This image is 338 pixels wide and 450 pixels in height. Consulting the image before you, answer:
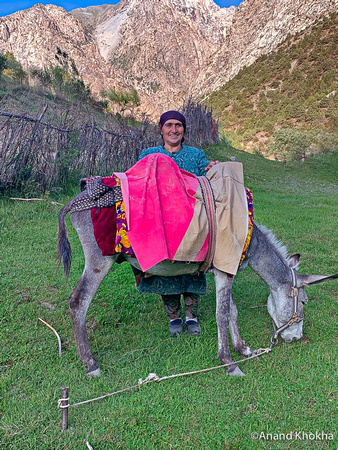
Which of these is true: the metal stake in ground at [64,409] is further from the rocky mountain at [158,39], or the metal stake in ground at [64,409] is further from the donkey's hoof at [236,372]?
the rocky mountain at [158,39]

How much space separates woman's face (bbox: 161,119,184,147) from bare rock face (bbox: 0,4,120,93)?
2478 inches

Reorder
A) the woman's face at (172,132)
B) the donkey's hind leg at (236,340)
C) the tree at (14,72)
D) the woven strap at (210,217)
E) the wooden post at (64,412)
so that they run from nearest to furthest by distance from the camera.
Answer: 1. the wooden post at (64,412)
2. the woven strap at (210,217)
3. the donkey's hind leg at (236,340)
4. the woman's face at (172,132)
5. the tree at (14,72)

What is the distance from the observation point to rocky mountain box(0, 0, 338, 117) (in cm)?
4591

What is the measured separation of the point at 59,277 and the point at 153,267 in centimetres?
194

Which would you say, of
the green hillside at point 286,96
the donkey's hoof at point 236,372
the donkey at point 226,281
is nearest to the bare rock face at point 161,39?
the green hillside at point 286,96

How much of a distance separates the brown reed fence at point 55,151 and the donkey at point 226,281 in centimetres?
416

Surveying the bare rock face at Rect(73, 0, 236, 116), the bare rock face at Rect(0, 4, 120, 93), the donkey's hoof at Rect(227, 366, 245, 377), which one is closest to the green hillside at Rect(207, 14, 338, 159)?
the donkey's hoof at Rect(227, 366, 245, 377)

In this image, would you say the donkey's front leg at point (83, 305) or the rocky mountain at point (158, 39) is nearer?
the donkey's front leg at point (83, 305)

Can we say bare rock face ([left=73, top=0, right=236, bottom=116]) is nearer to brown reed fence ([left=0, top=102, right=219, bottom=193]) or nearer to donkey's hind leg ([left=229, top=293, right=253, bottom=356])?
brown reed fence ([left=0, top=102, right=219, bottom=193])

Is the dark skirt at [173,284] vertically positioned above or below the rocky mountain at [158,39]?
below

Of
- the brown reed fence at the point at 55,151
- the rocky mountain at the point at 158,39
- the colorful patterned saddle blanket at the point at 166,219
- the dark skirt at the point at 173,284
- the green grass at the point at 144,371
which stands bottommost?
the green grass at the point at 144,371

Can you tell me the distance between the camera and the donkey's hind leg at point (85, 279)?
2922 millimetres

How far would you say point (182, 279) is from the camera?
356 centimetres

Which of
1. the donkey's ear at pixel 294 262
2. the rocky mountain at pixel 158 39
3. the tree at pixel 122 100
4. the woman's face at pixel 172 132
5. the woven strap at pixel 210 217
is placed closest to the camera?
the woven strap at pixel 210 217
